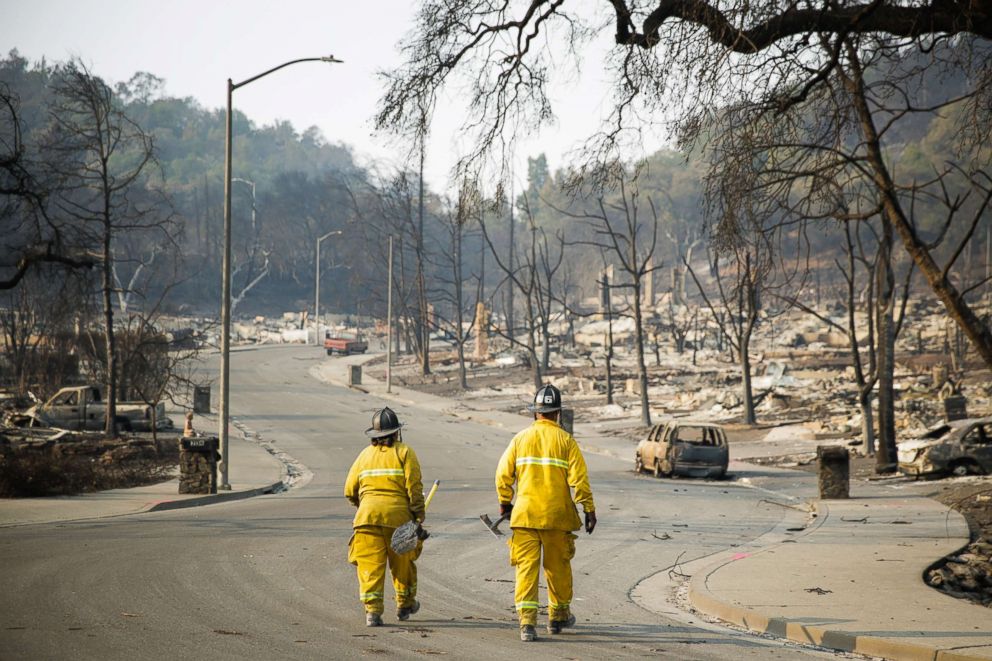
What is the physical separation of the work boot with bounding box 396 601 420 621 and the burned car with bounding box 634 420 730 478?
57.3 ft

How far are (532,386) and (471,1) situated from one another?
46.8 metres

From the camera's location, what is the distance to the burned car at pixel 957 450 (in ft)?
76.7

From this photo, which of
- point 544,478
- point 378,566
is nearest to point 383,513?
point 378,566

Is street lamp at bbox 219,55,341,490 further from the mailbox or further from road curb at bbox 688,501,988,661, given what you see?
road curb at bbox 688,501,988,661

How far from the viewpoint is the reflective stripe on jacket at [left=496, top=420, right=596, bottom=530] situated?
862 centimetres

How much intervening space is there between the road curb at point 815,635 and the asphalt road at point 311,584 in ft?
1.07

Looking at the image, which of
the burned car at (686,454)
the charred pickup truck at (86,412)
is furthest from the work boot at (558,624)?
the charred pickup truck at (86,412)

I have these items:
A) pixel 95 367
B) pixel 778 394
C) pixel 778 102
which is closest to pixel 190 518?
pixel 778 102

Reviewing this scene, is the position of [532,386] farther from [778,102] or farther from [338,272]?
[338,272]

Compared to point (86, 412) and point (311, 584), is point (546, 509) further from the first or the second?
point (86, 412)

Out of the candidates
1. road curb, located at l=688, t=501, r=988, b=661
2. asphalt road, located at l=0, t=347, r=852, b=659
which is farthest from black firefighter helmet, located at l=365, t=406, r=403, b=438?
road curb, located at l=688, t=501, r=988, b=661

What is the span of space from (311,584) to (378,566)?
2.17 m

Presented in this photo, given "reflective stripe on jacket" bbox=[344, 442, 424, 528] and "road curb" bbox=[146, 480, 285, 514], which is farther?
"road curb" bbox=[146, 480, 285, 514]

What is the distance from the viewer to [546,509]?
8609mm
